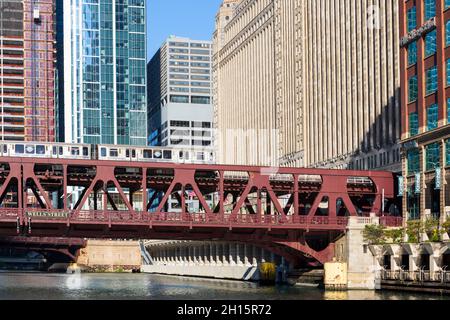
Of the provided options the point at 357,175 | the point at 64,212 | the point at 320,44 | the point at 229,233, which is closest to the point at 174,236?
the point at 229,233

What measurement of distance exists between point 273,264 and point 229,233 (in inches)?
845

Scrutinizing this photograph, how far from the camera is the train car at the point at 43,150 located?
172900 millimetres

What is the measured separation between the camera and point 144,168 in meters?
110

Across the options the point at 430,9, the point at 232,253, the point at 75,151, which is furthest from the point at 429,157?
the point at 75,151

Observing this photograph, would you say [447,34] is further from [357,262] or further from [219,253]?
[219,253]

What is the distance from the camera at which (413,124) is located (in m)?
109

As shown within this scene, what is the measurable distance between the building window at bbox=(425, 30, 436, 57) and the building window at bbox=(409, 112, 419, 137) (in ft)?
24.9

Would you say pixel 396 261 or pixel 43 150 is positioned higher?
pixel 43 150

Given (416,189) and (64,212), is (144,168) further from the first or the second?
(416,189)

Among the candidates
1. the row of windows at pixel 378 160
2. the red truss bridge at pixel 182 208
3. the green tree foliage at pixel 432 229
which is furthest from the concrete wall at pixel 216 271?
the green tree foliage at pixel 432 229

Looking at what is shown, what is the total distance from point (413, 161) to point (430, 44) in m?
13.8

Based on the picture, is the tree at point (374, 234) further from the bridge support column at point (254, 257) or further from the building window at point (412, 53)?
the bridge support column at point (254, 257)

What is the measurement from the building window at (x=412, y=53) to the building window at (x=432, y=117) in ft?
21.1

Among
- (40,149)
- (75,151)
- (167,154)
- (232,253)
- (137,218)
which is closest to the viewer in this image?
(137,218)
